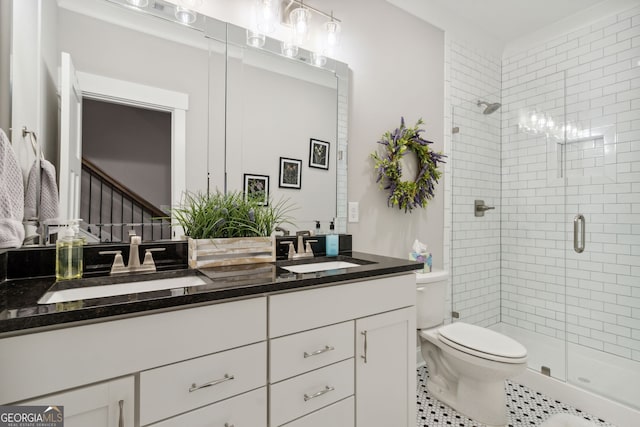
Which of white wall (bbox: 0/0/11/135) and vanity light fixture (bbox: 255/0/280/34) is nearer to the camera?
white wall (bbox: 0/0/11/135)

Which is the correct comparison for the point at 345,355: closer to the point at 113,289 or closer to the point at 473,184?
the point at 113,289

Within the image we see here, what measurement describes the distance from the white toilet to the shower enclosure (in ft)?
2.20

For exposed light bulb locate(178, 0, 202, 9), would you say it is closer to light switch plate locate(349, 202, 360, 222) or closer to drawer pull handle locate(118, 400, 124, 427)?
light switch plate locate(349, 202, 360, 222)

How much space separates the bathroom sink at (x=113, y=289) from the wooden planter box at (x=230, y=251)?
116mm

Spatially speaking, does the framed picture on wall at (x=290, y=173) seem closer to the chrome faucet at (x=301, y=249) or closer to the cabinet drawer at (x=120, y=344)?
the chrome faucet at (x=301, y=249)

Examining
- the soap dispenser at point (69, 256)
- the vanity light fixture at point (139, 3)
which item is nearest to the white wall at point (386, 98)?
the vanity light fixture at point (139, 3)

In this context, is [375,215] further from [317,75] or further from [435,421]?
[435,421]

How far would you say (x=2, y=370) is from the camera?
0.73 metres

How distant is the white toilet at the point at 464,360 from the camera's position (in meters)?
1.75

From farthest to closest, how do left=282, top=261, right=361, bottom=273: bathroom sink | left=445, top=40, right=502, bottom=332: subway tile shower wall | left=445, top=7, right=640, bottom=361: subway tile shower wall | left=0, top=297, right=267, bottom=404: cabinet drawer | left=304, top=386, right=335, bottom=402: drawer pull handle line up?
1. left=445, top=40, right=502, bottom=332: subway tile shower wall
2. left=445, top=7, right=640, bottom=361: subway tile shower wall
3. left=282, top=261, right=361, bottom=273: bathroom sink
4. left=304, top=386, right=335, bottom=402: drawer pull handle
5. left=0, top=297, right=267, bottom=404: cabinet drawer

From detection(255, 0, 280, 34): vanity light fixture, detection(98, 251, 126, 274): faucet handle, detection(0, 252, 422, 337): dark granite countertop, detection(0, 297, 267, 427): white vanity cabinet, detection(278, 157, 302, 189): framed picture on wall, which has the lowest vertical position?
detection(0, 297, 267, 427): white vanity cabinet

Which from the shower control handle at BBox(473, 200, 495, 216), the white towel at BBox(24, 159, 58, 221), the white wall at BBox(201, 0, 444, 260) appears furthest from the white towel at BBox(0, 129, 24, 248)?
the shower control handle at BBox(473, 200, 495, 216)

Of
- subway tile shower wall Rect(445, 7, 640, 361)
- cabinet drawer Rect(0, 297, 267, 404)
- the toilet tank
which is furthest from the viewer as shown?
subway tile shower wall Rect(445, 7, 640, 361)

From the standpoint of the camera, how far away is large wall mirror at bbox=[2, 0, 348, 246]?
137 centimetres
